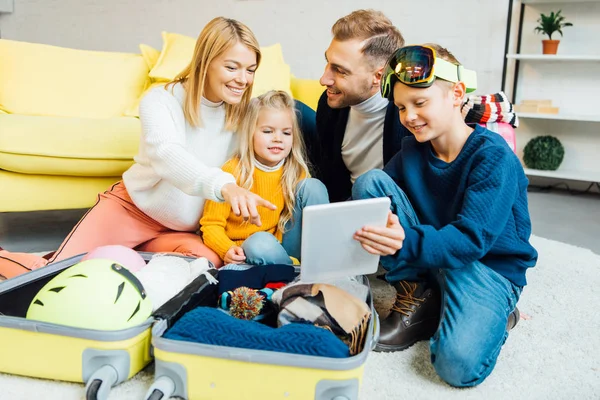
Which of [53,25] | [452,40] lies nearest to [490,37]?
[452,40]

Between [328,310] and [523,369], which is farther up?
[328,310]

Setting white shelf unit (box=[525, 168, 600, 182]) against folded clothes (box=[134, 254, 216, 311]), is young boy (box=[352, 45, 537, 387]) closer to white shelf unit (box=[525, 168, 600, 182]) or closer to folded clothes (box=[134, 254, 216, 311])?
folded clothes (box=[134, 254, 216, 311])

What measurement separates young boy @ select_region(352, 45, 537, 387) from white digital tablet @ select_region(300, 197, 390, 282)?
3cm

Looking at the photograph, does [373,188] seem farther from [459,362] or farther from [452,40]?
[452,40]

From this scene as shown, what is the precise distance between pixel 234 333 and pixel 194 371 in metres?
0.09

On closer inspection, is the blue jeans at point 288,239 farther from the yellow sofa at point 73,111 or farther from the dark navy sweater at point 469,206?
the yellow sofa at point 73,111

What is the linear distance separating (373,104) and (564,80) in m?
1.81

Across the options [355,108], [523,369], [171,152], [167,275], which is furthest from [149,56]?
[523,369]

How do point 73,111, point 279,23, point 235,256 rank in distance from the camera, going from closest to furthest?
point 235,256
point 73,111
point 279,23

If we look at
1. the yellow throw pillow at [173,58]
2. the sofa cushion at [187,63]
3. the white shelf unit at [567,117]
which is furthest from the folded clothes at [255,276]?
the white shelf unit at [567,117]

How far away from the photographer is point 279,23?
3.18m

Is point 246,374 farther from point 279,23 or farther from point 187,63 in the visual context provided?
point 279,23

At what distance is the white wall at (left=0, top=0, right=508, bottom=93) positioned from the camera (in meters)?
2.92

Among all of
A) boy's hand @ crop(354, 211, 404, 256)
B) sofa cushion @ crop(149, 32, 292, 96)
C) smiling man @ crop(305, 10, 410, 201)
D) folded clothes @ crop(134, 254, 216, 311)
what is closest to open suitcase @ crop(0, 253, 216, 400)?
folded clothes @ crop(134, 254, 216, 311)
